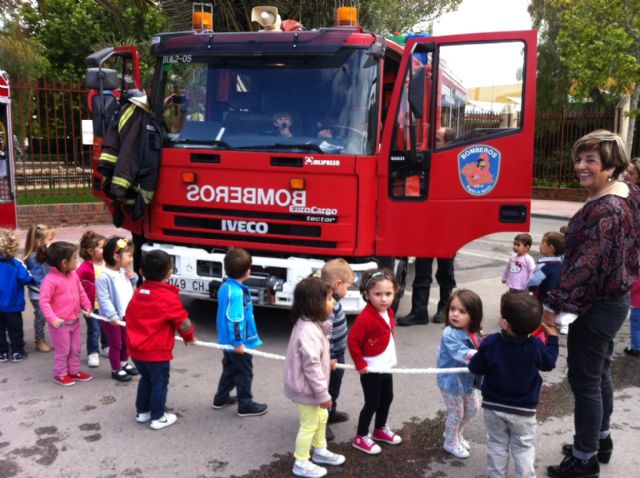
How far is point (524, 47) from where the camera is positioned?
5016 millimetres

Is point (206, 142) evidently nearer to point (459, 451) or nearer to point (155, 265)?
point (155, 265)

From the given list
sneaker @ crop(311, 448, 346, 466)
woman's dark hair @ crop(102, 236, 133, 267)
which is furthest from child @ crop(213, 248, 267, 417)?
woman's dark hair @ crop(102, 236, 133, 267)

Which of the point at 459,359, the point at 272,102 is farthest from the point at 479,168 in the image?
the point at 459,359

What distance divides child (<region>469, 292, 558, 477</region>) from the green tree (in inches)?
524

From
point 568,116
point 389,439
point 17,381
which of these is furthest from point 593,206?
point 568,116

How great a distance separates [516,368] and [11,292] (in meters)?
3.86

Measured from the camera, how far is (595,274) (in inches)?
118

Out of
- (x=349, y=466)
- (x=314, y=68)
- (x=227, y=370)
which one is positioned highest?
(x=314, y=68)

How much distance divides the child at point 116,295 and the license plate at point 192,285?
793 mm

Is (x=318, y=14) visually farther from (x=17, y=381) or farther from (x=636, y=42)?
(x=17, y=381)

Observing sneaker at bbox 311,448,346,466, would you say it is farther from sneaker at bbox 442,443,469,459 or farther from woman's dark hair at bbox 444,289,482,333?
woman's dark hair at bbox 444,289,482,333

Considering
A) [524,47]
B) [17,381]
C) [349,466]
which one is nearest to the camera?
[349,466]

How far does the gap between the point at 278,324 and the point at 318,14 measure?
7899 mm

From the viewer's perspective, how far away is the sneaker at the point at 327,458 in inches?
134
